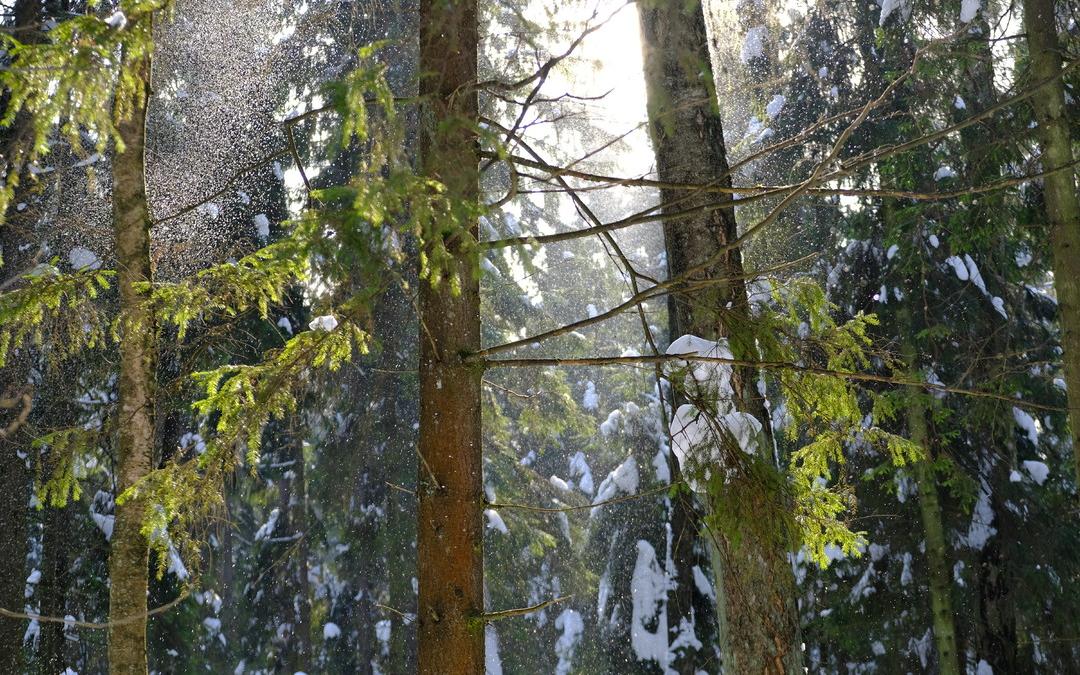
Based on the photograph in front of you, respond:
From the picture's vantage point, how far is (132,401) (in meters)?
4.32

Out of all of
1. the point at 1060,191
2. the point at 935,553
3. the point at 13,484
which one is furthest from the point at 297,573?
the point at 1060,191

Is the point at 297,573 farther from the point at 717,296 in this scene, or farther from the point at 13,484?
the point at 717,296

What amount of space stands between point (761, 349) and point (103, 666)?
15.0 m

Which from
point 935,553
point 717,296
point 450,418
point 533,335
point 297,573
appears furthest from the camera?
point 297,573

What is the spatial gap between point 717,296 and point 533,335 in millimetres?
4917

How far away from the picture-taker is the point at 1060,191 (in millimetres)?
5863

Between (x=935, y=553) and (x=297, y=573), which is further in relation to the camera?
(x=297, y=573)

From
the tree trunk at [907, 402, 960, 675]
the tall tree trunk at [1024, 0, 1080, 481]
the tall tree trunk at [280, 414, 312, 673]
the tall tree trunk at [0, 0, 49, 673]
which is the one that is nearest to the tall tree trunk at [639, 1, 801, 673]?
the tall tree trunk at [1024, 0, 1080, 481]

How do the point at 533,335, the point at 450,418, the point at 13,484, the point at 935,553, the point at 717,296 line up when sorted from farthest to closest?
1. the point at 935,553
2. the point at 533,335
3. the point at 13,484
4. the point at 717,296
5. the point at 450,418

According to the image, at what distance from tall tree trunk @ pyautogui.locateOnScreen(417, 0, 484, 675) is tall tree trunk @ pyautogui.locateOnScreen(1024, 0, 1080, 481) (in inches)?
172

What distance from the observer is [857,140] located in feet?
35.8

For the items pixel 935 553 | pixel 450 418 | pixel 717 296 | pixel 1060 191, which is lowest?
pixel 935 553

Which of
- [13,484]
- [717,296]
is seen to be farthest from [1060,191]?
[13,484]

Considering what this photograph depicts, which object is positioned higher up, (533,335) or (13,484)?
(533,335)
